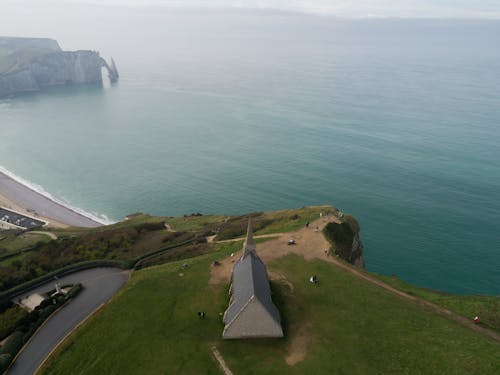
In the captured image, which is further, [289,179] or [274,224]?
[289,179]

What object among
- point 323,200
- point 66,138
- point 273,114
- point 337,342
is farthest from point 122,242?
point 273,114

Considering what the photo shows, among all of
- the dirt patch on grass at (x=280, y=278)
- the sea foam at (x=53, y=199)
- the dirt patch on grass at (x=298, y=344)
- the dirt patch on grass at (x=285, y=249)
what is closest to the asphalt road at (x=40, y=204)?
the sea foam at (x=53, y=199)

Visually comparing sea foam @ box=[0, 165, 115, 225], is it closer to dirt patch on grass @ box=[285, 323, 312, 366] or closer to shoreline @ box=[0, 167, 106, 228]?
shoreline @ box=[0, 167, 106, 228]

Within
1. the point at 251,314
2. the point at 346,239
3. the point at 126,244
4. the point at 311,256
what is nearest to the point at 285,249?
the point at 311,256

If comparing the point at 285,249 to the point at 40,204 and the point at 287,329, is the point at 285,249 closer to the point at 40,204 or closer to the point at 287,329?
the point at 287,329

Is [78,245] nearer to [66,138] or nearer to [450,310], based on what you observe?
[450,310]

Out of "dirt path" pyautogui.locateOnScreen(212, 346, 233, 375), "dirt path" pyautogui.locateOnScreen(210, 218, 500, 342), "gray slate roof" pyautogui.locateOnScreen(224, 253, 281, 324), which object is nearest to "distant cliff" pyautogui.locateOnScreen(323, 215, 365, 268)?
"dirt path" pyautogui.locateOnScreen(210, 218, 500, 342)
